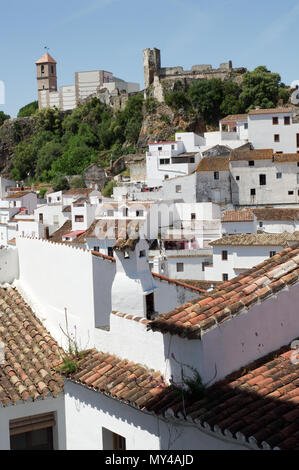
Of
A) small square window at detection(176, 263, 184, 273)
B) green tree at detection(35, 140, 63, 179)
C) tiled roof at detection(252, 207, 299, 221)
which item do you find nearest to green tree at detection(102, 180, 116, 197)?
green tree at detection(35, 140, 63, 179)

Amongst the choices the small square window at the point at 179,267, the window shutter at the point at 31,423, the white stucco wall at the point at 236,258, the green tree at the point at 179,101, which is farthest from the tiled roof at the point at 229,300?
the green tree at the point at 179,101

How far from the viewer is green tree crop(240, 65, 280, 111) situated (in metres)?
54.3

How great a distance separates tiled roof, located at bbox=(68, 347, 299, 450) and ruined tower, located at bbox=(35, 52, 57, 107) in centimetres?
8395

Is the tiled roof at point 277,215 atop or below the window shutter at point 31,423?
atop

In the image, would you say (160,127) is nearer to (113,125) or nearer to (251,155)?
(113,125)

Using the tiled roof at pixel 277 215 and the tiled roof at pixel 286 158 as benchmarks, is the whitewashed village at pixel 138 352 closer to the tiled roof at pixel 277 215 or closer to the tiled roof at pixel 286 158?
the tiled roof at pixel 277 215

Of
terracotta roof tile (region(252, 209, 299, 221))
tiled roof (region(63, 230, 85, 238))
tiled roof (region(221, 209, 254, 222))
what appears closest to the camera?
tiled roof (region(221, 209, 254, 222))

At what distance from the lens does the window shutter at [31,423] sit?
21.4 ft

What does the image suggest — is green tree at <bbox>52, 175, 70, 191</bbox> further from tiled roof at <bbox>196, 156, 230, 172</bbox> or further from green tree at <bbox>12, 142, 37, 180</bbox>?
tiled roof at <bbox>196, 156, 230, 172</bbox>

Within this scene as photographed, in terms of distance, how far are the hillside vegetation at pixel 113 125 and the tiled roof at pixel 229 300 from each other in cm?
4986

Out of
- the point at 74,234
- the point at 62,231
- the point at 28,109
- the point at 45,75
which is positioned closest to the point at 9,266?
the point at 74,234

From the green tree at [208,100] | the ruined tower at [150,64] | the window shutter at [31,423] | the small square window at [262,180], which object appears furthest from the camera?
the ruined tower at [150,64]

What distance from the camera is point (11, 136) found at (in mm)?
75688
